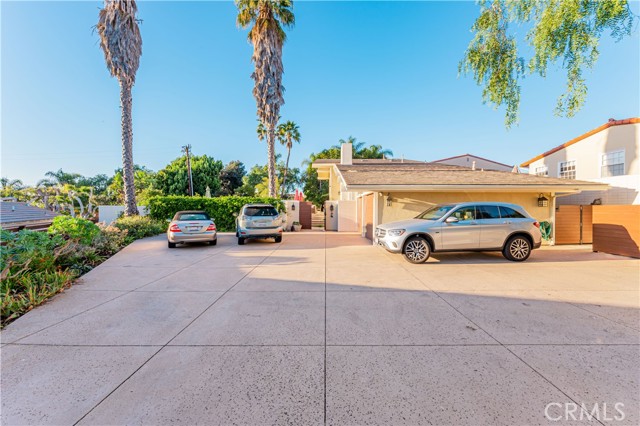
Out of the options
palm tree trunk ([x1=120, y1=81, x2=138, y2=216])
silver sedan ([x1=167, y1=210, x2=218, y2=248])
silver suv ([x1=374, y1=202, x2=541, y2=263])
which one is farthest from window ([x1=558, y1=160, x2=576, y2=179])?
palm tree trunk ([x1=120, y1=81, x2=138, y2=216])

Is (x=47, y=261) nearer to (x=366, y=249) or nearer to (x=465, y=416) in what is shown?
(x=465, y=416)

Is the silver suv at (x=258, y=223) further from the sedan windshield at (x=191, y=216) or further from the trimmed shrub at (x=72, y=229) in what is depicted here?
the trimmed shrub at (x=72, y=229)

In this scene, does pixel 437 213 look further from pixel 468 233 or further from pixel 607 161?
pixel 607 161

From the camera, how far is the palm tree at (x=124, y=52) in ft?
44.3

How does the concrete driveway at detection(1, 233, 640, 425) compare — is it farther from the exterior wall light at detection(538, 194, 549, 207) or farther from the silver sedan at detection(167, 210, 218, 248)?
the exterior wall light at detection(538, 194, 549, 207)

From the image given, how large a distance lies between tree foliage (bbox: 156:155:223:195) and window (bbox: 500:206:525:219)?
3007 centimetres

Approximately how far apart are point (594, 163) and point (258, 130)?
77.9ft

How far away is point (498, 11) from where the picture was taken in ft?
28.8

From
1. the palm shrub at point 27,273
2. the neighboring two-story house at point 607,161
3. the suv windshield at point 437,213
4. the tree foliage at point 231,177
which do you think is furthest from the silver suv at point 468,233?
the tree foliage at point 231,177

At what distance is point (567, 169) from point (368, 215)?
493 inches

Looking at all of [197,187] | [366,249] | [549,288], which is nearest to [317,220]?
[366,249]

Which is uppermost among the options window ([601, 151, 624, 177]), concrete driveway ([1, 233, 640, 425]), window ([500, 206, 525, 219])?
window ([601, 151, 624, 177])

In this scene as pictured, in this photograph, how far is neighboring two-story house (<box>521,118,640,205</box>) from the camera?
11.8 meters

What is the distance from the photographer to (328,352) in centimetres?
302
